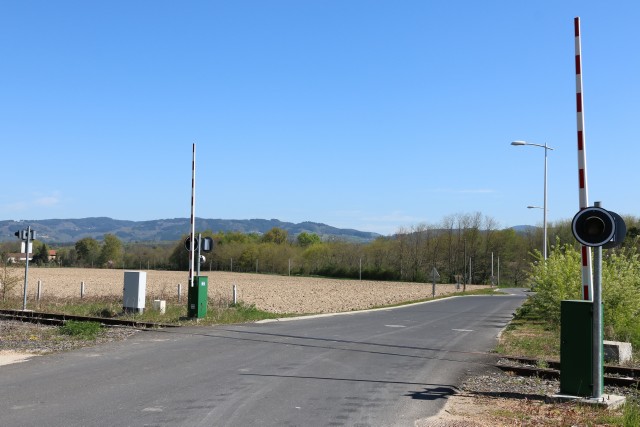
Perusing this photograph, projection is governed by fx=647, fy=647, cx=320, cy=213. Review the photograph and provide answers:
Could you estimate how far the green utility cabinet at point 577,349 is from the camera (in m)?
8.71

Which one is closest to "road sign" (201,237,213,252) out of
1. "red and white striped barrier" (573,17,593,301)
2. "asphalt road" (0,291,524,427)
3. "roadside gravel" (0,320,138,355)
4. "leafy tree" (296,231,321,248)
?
"asphalt road" (0,291,524,427)

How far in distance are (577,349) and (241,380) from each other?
4.99 m

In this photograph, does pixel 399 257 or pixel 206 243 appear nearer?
pixel 206 243

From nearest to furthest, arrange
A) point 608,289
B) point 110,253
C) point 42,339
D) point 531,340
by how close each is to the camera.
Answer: point 42,339 < point 531,340 < point 608,289 < point 110,253

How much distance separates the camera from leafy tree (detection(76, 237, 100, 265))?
13525 cm

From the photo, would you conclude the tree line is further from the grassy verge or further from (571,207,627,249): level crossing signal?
(571,207,627,249): level crossing signal

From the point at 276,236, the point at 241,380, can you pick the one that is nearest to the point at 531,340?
the point at 241,380

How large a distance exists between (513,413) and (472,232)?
97.7 metres

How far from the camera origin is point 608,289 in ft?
57.0

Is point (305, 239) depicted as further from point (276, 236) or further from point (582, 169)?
point (582, 169)

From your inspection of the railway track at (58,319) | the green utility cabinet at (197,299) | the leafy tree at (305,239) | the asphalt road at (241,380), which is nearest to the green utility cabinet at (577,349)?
the asphalt road at (241,380)

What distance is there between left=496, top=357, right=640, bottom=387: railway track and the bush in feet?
15.3

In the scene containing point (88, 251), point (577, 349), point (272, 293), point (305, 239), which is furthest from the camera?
point (305, 239)

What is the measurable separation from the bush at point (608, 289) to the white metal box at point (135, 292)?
1274 cm
